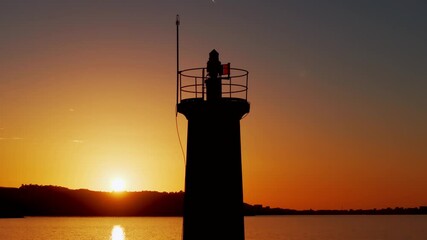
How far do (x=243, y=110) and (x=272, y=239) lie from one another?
359 feet

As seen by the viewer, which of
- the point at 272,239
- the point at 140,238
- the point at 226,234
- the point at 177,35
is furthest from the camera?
the point at 140,238

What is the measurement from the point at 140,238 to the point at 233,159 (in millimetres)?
121693

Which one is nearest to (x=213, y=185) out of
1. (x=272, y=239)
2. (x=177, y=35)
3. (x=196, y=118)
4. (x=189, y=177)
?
(x=189, y=177)

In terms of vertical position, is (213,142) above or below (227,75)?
below

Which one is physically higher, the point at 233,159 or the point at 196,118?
the point at 196,118

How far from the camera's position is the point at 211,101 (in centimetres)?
1662

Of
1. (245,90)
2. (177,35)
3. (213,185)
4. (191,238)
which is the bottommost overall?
(191,238)

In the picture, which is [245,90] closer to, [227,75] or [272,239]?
[227,75]

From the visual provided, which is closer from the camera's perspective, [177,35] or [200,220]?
[200,220]

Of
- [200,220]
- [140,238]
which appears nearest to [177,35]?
[200,220]

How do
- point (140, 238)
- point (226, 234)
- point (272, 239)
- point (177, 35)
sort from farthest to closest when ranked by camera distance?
point (140, 238)
point (272, 239)
point (177, 35)
point (226, 234)

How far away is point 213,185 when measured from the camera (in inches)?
653

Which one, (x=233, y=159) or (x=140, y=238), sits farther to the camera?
(x=140, y=238)

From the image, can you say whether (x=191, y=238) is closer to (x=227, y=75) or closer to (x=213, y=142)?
(x=213, y=142)
